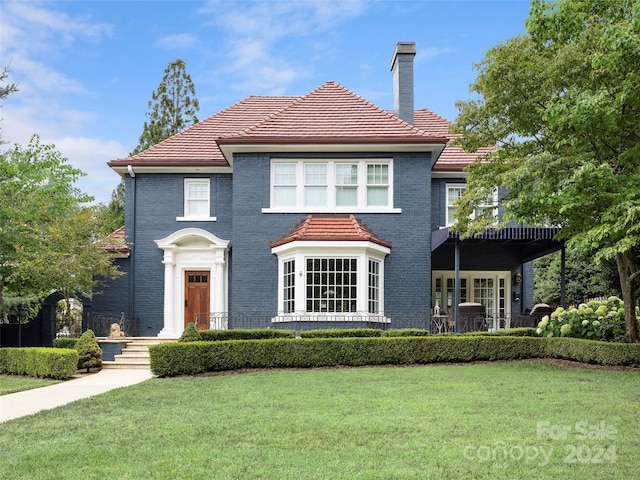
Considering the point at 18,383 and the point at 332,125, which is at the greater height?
the point at 332,125

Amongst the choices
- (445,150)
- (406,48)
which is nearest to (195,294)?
(445,150)

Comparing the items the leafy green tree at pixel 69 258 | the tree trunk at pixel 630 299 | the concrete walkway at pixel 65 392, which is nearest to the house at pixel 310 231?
the leafy green tree at pixel 69 258

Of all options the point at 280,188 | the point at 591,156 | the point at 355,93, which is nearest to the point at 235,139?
the point at 280,188

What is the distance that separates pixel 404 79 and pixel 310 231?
7892 millimetres

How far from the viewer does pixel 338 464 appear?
6539mm

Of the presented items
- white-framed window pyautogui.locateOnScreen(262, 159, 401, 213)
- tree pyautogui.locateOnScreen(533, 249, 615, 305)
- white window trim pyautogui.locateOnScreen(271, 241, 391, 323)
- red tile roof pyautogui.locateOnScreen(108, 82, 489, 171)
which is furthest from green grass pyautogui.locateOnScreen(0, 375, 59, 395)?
tree pyautogui.locateOnScreen(533, 249, 615, 305)

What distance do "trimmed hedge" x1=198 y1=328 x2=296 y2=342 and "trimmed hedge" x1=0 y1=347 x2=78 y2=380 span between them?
124 inches

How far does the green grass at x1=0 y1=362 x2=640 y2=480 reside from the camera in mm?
6402

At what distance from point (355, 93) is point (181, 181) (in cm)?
674

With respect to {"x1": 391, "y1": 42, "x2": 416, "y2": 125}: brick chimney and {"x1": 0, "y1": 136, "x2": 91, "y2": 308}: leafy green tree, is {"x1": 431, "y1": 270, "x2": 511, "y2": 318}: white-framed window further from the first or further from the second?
{"x1": 0, "y1": 136, "x2": 91, "y2": 308}: leafy green tree

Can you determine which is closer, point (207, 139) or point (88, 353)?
point (88, 353)

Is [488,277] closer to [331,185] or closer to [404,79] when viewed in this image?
[331,185]

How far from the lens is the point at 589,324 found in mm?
16734

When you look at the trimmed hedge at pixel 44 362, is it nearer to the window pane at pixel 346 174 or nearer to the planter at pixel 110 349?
the planter at pixel 110 349
